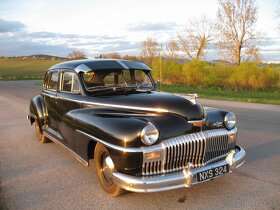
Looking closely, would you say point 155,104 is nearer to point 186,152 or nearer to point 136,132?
point 136,132

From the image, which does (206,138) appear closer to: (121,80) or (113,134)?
(113,134)

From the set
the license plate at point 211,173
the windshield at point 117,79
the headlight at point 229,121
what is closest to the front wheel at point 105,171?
the license plate at point 211,173

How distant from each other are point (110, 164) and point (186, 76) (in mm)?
27328

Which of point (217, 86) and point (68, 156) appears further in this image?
point (217, 86)

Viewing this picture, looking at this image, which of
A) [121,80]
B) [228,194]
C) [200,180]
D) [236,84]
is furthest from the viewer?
[236,84]

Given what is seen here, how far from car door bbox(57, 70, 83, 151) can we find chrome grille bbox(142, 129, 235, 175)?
179 centimetres

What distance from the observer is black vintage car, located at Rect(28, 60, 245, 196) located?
145 inches

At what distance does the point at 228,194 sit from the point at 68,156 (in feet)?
A: 10.3

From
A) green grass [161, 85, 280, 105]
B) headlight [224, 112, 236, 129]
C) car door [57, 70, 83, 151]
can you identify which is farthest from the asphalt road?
green grass [161, 85, 280, 105]

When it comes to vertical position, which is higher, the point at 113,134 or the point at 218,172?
the point at 113,134

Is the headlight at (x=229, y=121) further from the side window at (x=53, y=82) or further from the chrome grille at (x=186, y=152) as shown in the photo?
the side window at (x=53, y=82)

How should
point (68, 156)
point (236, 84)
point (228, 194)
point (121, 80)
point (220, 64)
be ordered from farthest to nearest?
point (220, 64) < point (236, 84) < point (68, 156) < point (121, 80) < point (228, 194)

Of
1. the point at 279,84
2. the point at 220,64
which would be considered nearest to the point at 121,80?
the point at 279,84

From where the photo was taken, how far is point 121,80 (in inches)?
213
